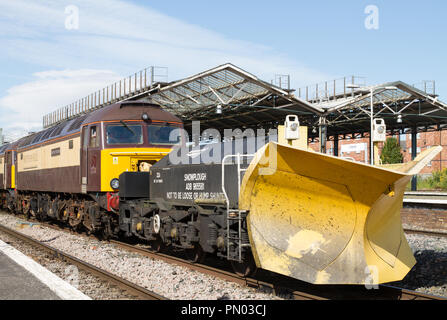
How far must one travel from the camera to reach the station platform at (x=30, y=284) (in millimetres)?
7082

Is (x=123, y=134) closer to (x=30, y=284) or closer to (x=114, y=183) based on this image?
(x=114, y=183)

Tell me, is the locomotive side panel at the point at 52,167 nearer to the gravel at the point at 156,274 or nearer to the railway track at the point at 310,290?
the gravel at the point at 156,274

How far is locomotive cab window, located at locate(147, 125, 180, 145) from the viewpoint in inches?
495

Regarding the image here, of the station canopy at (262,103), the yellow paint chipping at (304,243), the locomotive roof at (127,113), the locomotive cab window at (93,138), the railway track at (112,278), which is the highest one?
the station canopy at (262,103)

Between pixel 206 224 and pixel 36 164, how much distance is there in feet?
40.0

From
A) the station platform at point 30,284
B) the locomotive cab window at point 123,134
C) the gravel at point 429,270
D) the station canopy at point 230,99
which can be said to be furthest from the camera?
the station canopy at point 230,99

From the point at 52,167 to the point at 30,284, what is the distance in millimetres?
8998

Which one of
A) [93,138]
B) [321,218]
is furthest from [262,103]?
[321,218]

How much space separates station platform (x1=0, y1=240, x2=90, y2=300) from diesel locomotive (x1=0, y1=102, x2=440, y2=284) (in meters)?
2.42

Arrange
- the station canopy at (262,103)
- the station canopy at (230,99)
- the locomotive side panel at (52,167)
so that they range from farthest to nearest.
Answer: the station canopy at (262,103) → the station canopy at (230,99) → the locomotive side panel at (52,167)

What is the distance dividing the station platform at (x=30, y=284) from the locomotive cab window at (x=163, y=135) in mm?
4337

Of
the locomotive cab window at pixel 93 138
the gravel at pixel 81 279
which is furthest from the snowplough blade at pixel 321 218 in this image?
the locomotive cab window at pixel 93 138

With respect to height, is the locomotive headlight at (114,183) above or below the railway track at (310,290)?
above

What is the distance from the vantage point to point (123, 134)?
12484 mm
